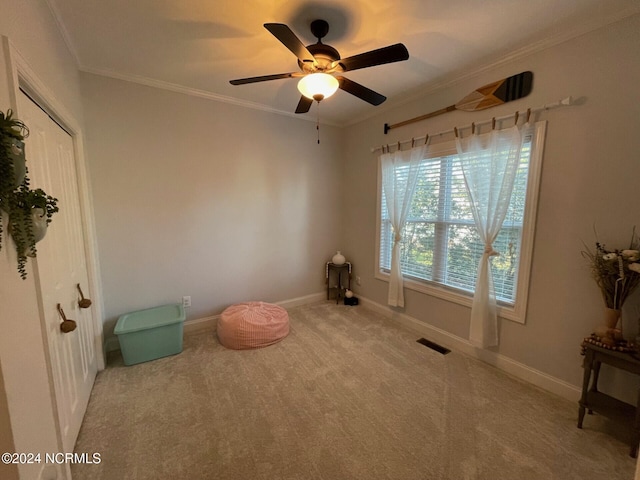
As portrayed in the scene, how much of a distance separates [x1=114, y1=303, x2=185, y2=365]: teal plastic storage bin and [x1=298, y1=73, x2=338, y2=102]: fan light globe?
2.27 metres

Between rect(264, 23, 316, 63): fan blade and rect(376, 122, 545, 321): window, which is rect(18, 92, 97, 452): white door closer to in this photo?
rect(264, 23, 316, 63): fan blade

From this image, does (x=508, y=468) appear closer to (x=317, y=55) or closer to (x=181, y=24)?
(x=317, y=55)

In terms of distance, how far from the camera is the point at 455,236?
2701 mm

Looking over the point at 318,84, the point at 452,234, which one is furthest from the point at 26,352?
the point at 452,234

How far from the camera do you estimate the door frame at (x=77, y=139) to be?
1034mm

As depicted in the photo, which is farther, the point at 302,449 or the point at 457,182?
the point at 457,182

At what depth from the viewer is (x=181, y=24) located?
5.88 ft

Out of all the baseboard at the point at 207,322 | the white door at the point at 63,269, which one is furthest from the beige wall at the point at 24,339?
the baseboard at the point at 207,322

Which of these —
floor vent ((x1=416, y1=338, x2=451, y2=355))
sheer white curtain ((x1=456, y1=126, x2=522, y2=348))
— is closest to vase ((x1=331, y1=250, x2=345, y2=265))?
floor vent ((x1=416, y1=338, x2=451, y2=355))

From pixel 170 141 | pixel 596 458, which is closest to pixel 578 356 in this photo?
pixel 596 458

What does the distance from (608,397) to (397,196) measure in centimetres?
232

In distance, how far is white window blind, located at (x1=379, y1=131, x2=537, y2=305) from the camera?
2.23 metres

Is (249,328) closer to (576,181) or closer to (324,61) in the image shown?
(324,61)

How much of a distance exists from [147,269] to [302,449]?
2257 millimetres
